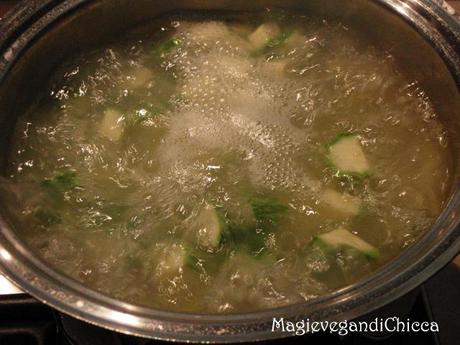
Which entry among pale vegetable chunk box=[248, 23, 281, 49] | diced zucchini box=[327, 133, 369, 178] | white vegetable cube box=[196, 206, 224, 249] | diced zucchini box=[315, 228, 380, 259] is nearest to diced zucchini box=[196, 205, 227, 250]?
white vegetable cube box=[196, 206, 224, 249]

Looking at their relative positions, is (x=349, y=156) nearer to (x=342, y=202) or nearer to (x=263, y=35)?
(x=342, y=202)

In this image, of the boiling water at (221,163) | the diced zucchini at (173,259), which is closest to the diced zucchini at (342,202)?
the boiling water at (221,163)

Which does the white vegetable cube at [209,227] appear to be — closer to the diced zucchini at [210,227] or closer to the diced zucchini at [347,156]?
the diced zucchini at [210,227]

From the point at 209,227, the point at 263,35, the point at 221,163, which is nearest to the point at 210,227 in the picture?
the point at 209,227

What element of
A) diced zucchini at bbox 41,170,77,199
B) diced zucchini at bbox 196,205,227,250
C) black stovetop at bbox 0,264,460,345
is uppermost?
diced zucchini at bbox 41,170,77,199

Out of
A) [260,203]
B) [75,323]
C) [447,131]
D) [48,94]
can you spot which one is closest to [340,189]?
[260,203]

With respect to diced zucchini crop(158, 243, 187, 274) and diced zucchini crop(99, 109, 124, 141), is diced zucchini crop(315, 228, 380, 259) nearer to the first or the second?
diced zucchini crop(158, 243, 187, 274)
